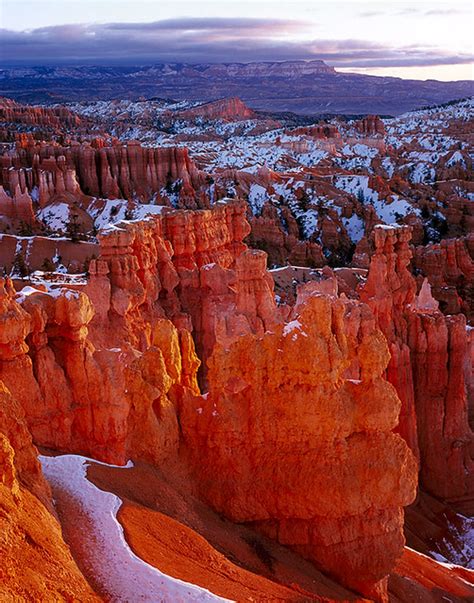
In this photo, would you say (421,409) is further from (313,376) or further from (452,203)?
(452,203)

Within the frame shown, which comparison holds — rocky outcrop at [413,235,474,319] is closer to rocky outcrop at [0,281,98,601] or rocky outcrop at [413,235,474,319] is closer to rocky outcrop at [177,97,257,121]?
rocky outcrop at [0,281,98,601]

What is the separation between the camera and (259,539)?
1130 cm

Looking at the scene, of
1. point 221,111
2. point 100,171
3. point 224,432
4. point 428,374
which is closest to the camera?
point 224,432

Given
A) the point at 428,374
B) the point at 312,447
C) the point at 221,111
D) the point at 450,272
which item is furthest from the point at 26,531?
the point at 221,111

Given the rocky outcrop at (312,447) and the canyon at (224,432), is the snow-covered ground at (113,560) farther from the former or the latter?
the rocky outcrop at (312,447)

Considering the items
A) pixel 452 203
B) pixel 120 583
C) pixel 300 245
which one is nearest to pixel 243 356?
pixel 120 583

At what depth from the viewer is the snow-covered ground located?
7.76m

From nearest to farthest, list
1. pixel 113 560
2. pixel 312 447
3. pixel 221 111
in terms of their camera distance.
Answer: pixel 113 560 < pixel 312 447 < pixel 221 111

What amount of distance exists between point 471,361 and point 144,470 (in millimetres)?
14309

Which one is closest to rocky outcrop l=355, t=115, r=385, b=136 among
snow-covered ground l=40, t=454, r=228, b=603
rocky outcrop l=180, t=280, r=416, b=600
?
rocky outcrop l=180, t=280, r=416, b=600

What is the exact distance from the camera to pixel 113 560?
321 inches

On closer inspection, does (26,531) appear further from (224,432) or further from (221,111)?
(221,111)

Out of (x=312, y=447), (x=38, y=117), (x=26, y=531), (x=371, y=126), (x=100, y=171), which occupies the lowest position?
(x=371, y=126)

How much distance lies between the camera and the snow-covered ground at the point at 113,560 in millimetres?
7762
